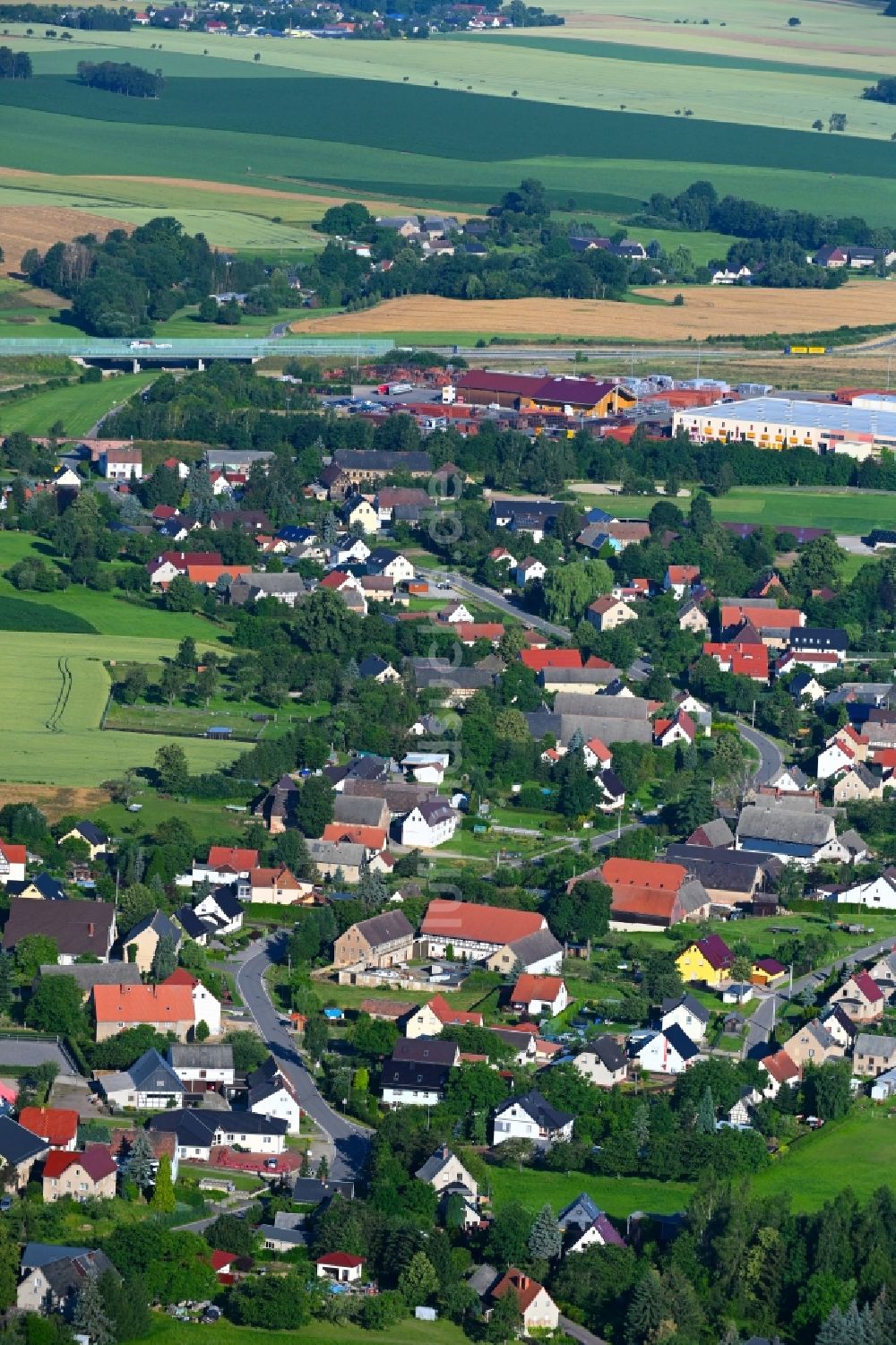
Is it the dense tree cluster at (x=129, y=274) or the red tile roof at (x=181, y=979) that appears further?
the dense tree cluster at (x=129, y=274)

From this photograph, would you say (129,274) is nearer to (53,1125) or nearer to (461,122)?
(461,122)

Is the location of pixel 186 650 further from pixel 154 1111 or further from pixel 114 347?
pixel 114 347

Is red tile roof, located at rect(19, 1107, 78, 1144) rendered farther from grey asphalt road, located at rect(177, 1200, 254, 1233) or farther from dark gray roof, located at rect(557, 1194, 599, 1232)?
dark gray roof, located at rect(557, 1194, 599, 1232)

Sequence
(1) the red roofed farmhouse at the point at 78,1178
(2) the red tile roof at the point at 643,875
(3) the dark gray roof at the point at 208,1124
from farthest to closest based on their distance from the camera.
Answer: (2) the red tile roof at the point at 643,875
(3) the dark gray roof at the point at 208,1124
(1) the red roofed farmhouse at the point at 78,1178

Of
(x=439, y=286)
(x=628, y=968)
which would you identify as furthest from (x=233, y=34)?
(x=628, y=968)

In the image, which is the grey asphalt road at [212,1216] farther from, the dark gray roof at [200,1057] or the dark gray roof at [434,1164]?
the dark gray roof at [200,1057]

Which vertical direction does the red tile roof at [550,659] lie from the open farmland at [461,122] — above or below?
above

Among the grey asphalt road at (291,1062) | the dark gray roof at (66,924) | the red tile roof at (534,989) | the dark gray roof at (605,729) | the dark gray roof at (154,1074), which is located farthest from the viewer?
the dark gray roof at (605,729)

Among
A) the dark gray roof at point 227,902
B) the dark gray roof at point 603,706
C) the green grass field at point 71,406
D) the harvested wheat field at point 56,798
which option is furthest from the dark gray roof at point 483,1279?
the green grass field at point 71,406

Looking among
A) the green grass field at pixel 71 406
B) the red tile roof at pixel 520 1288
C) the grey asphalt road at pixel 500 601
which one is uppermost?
the red tile roof at pixel 520 1288
